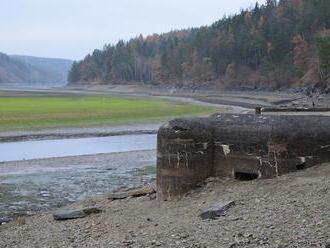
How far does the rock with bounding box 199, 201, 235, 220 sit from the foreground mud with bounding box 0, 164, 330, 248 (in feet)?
0.54

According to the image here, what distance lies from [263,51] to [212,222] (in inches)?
4211

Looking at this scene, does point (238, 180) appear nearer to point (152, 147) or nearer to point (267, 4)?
point (152, 147)

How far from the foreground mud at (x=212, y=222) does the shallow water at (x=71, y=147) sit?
18.6m

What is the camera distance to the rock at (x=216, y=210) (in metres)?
12.7

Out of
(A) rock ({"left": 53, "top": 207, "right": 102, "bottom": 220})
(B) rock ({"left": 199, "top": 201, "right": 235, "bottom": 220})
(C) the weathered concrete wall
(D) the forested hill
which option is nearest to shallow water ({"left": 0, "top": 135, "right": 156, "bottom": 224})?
(A) rock ({"left": 53, "top": 207, "right": 102, "bottom": 220})

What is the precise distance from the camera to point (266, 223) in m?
11.1

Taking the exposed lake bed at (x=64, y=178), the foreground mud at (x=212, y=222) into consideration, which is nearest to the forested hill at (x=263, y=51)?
the exposed lake bed at (x=64, y=178)

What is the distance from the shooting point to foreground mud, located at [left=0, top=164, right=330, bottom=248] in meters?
10.4

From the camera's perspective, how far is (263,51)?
4560 inches

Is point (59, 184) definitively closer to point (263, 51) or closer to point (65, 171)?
point (65, 171)

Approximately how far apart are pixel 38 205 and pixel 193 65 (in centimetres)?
13130

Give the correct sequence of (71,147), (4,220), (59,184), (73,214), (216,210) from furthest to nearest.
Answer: (71,147) < (59,184) < (4,220) < (73,214) < (216,210)

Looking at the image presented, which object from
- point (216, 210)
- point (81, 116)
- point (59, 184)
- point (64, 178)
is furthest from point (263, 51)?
point (216, 210)

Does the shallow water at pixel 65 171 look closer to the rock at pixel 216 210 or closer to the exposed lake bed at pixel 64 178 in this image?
the exposed lake bed at pixel 64 178
